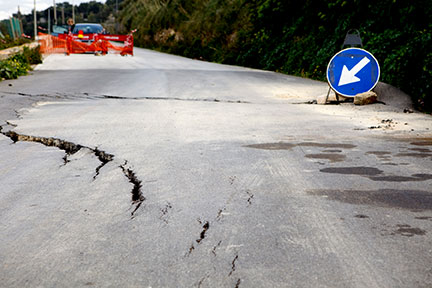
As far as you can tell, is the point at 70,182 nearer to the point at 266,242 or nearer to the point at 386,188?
the point at 266,242

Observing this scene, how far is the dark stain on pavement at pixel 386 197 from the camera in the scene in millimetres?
3843

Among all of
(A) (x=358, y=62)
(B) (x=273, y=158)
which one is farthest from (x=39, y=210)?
(A) (x=358, y=62)

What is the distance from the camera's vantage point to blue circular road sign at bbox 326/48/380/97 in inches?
378

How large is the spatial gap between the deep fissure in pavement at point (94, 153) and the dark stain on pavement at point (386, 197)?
1.37m

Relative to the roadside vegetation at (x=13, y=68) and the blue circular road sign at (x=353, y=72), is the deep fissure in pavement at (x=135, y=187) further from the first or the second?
the roadside vegetation at (x=13, y=68)

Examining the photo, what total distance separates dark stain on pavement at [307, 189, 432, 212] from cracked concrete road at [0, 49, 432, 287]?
2cm

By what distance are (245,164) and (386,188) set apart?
1.36 m

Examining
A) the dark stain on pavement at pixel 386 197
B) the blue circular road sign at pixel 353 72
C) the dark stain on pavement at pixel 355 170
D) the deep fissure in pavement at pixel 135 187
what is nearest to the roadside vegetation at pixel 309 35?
the blue circular road sign at pixel 353 72

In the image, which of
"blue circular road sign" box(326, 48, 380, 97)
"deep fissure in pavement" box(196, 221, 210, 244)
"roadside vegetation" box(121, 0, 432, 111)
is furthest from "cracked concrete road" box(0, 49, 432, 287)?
"roadside vegetation" box(121, 0, 432, 111)

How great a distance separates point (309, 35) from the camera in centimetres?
1819

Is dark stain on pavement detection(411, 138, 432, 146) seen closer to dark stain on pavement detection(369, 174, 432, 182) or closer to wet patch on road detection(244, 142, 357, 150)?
wet patch on road detection(244, 142, 357, 150)

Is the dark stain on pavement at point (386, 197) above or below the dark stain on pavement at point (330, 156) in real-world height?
above

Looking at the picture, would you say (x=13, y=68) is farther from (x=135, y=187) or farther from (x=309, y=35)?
(x=135, y=187)

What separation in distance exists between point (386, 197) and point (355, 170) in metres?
0.81
